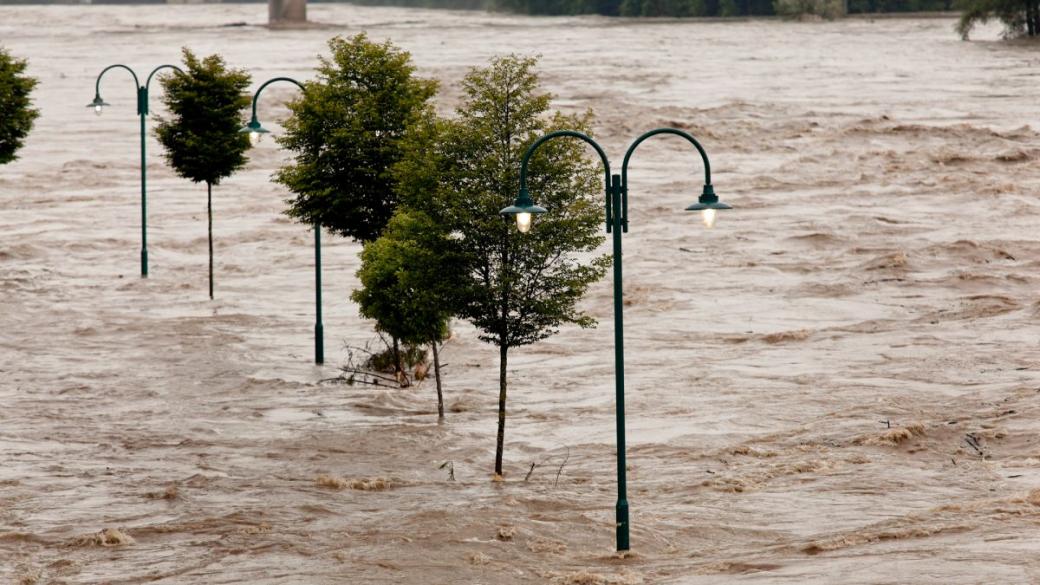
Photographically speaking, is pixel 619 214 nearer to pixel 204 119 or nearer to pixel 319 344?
pixel 319 344

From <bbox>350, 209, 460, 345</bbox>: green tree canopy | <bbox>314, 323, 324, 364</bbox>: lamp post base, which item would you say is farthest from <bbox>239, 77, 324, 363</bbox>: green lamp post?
<bbox>350, 209, 460, 345</bbox>: green tree canopy

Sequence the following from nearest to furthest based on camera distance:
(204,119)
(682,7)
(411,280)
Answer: (411,280) < (204,119) < (682,7)

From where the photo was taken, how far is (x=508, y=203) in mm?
27469

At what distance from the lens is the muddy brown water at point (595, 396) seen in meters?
25.0

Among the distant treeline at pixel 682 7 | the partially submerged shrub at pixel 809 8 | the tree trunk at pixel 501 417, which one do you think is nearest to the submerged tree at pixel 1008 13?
the distant treeline at pixel 682 7

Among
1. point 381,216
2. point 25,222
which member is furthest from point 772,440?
point 25,222

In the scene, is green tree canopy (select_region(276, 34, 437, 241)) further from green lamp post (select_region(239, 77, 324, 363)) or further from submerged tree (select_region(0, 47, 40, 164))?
submerged tree (select_region(0, 47, 40, 164))

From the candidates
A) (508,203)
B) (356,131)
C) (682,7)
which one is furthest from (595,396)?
(682,7)

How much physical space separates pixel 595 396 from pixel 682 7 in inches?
4985

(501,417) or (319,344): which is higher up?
(501,417)

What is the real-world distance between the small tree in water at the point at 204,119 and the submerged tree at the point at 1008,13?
81.4 metres

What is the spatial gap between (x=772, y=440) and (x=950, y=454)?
344cm

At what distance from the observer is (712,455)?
3078 centimetres

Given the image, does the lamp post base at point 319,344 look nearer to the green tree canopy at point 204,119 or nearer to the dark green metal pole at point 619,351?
the green tree canopy at point 204,119
